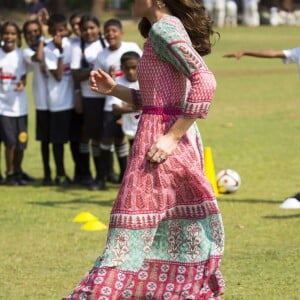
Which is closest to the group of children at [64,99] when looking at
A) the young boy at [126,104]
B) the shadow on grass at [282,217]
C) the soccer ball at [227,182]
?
the young boy at [126,104]

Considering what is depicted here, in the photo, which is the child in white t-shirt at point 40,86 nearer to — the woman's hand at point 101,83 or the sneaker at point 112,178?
the sneaker at point 112,178

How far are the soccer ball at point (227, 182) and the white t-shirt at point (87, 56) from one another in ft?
5.60

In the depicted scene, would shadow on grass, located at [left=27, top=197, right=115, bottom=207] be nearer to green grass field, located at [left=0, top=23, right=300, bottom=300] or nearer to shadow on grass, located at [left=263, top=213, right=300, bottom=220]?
green grass field, located at [left=0, top=23, right=300, bottom=300]

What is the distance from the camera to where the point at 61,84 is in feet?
41.2

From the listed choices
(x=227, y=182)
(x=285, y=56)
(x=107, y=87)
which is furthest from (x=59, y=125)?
(x=107, y=87)

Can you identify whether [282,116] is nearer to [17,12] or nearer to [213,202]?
[213,202]

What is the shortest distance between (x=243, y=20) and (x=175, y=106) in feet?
131

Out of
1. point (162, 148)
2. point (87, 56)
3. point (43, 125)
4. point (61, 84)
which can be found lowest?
point (43, 125)

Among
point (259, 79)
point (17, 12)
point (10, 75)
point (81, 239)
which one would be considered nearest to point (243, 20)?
point (17, 12)

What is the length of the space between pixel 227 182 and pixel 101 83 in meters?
5.44

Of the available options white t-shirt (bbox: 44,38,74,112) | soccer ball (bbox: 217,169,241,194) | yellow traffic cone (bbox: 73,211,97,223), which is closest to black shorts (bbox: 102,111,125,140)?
white t-shirt (bbox: 44,38,74,112)

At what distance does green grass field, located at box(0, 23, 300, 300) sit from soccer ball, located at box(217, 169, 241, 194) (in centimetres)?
10

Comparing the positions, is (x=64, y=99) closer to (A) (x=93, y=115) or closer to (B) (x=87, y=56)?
(A) (x=93, y=115)

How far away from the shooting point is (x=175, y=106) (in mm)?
6059
